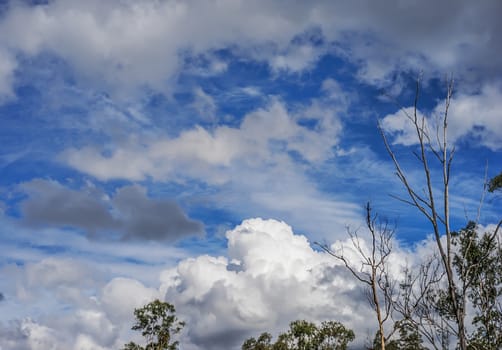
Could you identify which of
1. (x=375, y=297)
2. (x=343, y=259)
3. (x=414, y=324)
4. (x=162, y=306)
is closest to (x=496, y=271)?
(x=375, y=297)

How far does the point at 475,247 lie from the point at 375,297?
14056 mm

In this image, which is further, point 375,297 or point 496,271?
point 496,271

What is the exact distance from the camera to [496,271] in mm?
29188

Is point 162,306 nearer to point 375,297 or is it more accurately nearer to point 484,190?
point 375,297

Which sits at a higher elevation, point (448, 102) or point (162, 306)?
point (162, 306)

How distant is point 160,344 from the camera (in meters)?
54.6

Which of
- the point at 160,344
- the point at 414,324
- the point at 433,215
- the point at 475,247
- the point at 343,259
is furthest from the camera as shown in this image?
the point at 160,344

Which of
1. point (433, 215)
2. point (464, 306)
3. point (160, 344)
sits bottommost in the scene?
point (464, 306)

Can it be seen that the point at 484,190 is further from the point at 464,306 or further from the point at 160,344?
the point at 160,344

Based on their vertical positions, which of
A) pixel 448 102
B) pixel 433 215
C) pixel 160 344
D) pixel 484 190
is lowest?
pixel 433 215

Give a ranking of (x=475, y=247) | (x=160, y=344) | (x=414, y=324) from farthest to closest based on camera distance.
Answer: (x=160, y=344)
(x=475, y=247)
(x=414, y=324)

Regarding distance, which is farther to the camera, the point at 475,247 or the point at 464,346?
the point at 475,247

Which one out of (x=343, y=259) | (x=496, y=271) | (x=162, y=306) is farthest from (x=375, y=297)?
(x=162, y=306)

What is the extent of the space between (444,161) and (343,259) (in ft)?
27.2
